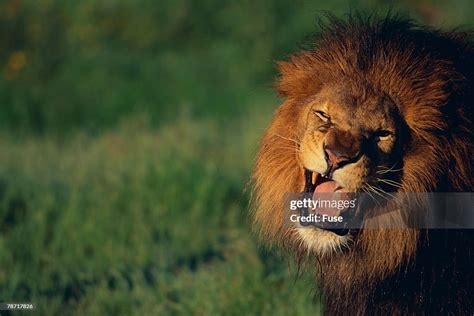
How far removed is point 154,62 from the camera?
10.6 m

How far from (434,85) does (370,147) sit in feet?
0.95

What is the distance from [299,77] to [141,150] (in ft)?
13.0

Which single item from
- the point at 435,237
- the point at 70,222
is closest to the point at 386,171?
the point at 435,237

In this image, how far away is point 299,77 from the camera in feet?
10.7

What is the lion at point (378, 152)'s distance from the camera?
295 centimetres

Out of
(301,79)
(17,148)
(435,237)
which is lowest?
(17,148)

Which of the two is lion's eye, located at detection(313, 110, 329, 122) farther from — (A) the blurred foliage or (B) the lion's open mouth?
(A) the blurred foliage

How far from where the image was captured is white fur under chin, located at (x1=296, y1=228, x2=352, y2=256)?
2967 mm

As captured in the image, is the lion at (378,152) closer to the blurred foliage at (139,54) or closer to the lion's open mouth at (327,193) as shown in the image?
the lion's open mouth at (327,193)

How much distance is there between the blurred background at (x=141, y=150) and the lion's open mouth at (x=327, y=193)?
1.78ft

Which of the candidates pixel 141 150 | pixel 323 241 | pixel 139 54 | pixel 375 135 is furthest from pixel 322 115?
pixel 139 54

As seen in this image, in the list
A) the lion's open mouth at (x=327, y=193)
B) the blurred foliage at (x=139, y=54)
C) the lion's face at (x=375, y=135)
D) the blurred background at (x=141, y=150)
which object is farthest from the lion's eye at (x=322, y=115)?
the blurred foliage at (x=139, y=54)

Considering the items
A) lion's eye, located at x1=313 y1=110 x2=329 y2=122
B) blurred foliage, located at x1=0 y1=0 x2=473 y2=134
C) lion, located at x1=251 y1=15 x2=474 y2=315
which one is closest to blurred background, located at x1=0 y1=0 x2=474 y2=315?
blurred foliage, located at x1=0 y1=0 x2=473 y2=134

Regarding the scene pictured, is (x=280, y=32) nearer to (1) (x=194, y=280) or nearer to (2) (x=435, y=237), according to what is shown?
(1) (x=194, y=280)
